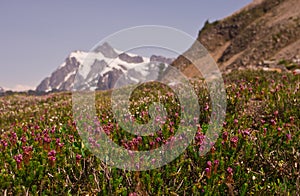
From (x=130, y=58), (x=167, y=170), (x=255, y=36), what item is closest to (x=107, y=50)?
(x=130, y=58)

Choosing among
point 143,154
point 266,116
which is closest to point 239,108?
point 266,116

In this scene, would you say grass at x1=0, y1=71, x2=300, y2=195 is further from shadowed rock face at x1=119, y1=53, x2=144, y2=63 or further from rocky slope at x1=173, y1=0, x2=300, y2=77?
rocky slope at x1=173, y1=0, x2=300, y2=77

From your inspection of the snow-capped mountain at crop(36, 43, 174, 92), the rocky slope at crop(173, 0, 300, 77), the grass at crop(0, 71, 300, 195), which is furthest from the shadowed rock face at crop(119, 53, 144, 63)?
the rocky slope at crop(173, 0, 300, 77)

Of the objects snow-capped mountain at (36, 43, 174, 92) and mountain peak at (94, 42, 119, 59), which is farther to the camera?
snow-capped mountain at (36, 43, 174, 92)

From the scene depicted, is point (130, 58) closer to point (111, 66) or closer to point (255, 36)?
point (111, 66)

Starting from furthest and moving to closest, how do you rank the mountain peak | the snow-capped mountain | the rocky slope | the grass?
the rocky slope → the snow-capped mountain → the mountain peak → the grass

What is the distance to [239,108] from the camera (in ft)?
24.8

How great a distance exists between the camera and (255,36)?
5422 centimetres

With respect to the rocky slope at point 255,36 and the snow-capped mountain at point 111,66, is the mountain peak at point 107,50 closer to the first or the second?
the snow-capped mountain at point 111,66

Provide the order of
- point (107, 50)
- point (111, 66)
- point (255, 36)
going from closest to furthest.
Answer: point (107, 50) → point (111, 66) → point (255, 36)

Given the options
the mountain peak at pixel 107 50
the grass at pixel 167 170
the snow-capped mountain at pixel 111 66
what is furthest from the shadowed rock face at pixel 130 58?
the grass at pixel 167 170

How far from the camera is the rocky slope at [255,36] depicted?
43.1 m

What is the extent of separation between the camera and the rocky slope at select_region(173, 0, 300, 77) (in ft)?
141

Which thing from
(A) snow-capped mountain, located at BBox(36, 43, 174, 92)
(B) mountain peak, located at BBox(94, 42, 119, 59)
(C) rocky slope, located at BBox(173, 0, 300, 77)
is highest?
(C) rocky slope, located at BBox(173, 0, 300, 77)
